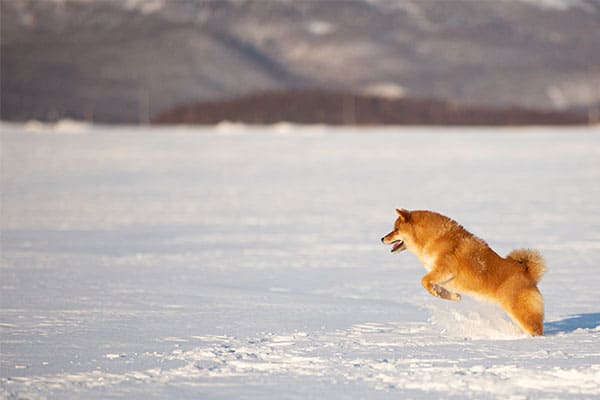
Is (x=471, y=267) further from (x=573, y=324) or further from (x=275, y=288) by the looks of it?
(x=275, y=288)

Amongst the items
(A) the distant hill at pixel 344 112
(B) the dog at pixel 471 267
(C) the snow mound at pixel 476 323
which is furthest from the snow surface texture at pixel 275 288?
(A) the distant hill at pixel 344 112

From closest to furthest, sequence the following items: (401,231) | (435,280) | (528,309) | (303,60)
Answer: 1. (528,309)
2. (435,280)
3. (401,231)
4. (303,60)

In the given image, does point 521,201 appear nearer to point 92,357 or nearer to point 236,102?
point 92,357

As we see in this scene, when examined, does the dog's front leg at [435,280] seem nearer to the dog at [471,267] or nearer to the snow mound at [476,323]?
the dog at [471,267]

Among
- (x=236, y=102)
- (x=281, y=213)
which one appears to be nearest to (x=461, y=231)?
(x=281, y=213)

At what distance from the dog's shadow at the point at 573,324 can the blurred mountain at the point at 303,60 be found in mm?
99940

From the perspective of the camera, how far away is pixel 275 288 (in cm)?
1012

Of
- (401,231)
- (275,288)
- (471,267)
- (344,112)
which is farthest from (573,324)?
(344,112)

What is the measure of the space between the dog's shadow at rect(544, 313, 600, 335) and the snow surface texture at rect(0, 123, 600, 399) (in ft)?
0.11

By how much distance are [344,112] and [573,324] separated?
194 ft

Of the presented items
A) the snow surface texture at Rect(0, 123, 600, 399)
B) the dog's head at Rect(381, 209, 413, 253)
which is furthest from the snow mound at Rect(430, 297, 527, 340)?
the dog's head at Rect(381, 209, 413, 253)

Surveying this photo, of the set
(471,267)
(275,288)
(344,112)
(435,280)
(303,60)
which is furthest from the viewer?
(303,60)

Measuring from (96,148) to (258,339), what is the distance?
93.9 feet

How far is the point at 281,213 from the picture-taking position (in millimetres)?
18141
